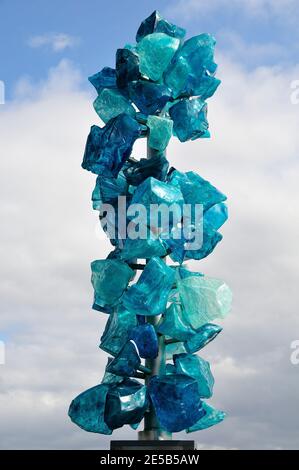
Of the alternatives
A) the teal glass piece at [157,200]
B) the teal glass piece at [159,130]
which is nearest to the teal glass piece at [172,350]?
the teal glass piece at [157,200]

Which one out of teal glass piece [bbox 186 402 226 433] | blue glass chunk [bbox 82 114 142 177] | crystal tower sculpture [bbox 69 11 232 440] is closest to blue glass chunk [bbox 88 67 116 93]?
crystal tower sculpture [bbox 69 11 232 440]

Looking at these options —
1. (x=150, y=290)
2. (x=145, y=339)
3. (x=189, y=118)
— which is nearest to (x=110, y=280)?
(x=150, y=290)

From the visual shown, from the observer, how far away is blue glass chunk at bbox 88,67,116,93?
12.3ft

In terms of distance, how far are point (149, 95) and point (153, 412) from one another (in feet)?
4.77

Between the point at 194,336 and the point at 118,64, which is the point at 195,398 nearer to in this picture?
the point at 194,336

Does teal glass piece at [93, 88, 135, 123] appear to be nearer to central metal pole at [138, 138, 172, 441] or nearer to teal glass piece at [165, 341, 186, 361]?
central metal pole at [138, 138, 172, 441]

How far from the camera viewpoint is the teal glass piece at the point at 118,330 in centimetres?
333

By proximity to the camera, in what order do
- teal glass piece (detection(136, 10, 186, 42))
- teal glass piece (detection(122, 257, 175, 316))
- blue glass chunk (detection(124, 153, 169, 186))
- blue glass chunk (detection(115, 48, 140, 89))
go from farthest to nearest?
1. teal glass piece (detection(136, 10, 186, 42))
2. blue glass chunk (detection(115, 48, 140, 89))
3. blue glass chunk (detection(124, 153, 169, 186))
4. teal glass piece (detection(122, 257, 175, 316))

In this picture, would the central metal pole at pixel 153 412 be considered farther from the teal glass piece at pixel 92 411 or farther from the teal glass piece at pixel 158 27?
the teal glass piece at pixel 158 27

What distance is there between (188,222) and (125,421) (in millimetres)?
937

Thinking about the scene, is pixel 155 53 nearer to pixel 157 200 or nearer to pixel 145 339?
pixel 157 200

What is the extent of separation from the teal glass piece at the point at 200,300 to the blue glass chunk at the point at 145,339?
223 mm
